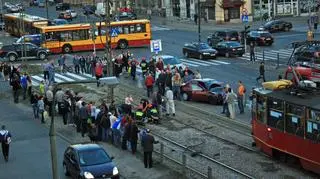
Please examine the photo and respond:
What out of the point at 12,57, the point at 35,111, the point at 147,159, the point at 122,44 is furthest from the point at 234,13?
the point at 147,159

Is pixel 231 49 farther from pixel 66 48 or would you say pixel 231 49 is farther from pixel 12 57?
pixel 12 57

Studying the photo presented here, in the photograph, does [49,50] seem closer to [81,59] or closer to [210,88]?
[81,59]

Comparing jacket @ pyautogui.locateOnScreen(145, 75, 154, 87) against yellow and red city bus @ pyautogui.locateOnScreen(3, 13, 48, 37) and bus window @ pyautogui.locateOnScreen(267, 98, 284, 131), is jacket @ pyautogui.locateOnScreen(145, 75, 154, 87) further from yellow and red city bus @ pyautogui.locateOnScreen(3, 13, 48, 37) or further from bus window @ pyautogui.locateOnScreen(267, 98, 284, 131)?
yellow and red city bus @ pyautogui.locateOnScreen(3, 13, 48, 37)

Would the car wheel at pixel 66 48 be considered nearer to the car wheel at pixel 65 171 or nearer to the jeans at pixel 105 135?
the jeans at pixel 105 135

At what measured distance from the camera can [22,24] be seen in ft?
243

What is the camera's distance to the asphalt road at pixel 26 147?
24.7 m

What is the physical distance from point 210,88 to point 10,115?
11079mm

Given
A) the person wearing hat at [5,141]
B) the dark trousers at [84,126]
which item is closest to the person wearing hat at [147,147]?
the person wearing hat at [5,141]

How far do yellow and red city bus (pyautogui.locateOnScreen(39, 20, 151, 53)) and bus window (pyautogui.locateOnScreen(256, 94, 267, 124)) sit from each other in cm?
3738

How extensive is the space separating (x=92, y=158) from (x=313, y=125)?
24.8ft

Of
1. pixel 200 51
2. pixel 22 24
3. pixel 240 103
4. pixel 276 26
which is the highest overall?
pixel 22 24

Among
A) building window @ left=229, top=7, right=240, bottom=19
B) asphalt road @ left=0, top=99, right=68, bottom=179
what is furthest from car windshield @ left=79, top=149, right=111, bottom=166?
building window @ left=229, top=7, right=240, bottom=19

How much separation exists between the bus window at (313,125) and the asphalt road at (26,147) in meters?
9.01

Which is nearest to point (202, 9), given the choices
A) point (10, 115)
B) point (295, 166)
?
point (10, 115)
